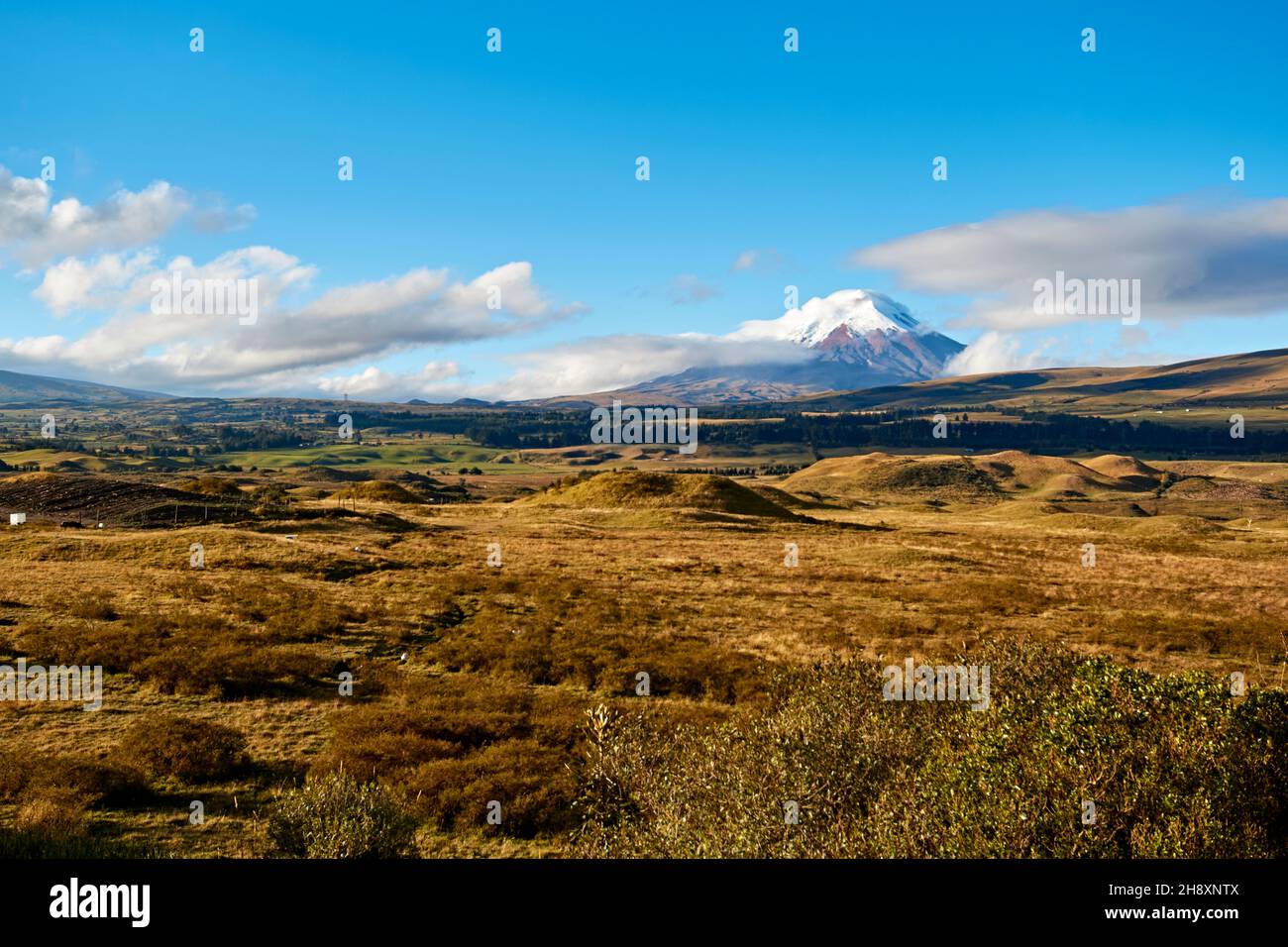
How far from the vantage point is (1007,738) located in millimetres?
12070

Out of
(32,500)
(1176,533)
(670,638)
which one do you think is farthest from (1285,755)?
(32,500)

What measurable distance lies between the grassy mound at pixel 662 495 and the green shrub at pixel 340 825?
8532 centimetres

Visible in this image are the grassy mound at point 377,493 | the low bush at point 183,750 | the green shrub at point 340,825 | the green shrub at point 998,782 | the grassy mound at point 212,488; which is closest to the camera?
the green shrub at point 998,782

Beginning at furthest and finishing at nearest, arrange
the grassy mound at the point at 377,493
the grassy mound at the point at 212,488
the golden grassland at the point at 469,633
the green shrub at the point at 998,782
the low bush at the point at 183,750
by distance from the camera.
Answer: the grassy mound at the point at 377,493, the grassy mound at the point at 212,488, the low bush at the point at 183,750, the golden grassland at the point at 469,633, the green shrub at the point at 998,782

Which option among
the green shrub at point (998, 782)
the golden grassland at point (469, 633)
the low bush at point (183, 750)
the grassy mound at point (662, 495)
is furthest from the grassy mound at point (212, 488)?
the green shrub at point (998, 782)

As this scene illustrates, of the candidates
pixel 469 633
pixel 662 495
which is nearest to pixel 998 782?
pixel 469 633

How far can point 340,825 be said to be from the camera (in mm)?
12609

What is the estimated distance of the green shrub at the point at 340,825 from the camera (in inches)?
487

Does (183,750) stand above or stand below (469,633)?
above

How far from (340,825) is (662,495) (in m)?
98.0

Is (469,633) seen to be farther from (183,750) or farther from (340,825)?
(340,825)

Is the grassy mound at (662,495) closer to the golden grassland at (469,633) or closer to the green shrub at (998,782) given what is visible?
the golden grassland at (469,633)
